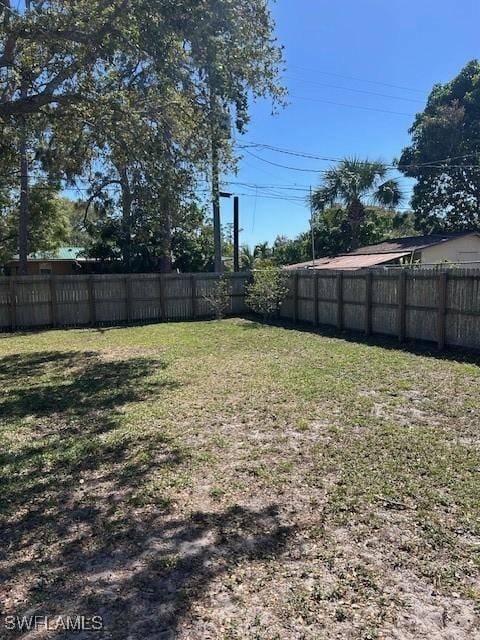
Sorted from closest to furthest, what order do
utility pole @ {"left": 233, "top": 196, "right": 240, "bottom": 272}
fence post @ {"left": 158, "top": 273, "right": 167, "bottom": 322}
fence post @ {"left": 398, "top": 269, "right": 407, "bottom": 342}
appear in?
fence post @ {"left": 398, "top": 269, "right": 407, "bottom": 342} < fence post @ {"left": 158, "top": 273, "right": 167, "bottom": 322} < utility pole @ {"left": 233, "top": 196, "right": 240, "bottom": 272}

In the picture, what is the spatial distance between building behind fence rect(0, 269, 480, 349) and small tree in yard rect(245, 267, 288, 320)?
0.91 ft

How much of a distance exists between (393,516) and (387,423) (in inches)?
78.7

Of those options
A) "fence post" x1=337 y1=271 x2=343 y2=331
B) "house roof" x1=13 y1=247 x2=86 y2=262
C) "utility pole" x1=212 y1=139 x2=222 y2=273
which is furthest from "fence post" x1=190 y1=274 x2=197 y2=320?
"house roof" x1=13 y1=247 x2=86 y2=262

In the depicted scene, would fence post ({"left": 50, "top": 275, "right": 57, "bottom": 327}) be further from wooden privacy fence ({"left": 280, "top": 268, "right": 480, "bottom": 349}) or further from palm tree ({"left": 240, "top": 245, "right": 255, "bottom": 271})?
palm tree ({"left": 240, "top": 245, "right": 255, "bottom": 271})

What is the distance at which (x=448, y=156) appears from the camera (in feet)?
78.3

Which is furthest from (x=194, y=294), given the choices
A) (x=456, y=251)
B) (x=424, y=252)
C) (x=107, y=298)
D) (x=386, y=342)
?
(x=456, y=251)

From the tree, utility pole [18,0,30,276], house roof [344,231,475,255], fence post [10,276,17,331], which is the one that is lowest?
fence post [10,276,17,331]

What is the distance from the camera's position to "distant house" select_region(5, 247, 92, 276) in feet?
91.5

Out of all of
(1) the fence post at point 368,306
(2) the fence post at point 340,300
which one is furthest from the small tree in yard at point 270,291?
(1) the fence post at point 368,306

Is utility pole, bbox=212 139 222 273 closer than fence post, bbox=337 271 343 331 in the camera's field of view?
Yes

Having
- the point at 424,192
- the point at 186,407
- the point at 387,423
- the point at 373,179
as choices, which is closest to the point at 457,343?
the point at 387,423

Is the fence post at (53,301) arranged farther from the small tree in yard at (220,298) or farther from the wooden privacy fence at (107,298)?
the small tree in yard at (220,298)

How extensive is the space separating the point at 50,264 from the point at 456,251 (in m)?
22.5

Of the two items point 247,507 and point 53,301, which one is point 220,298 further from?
point 247,507
